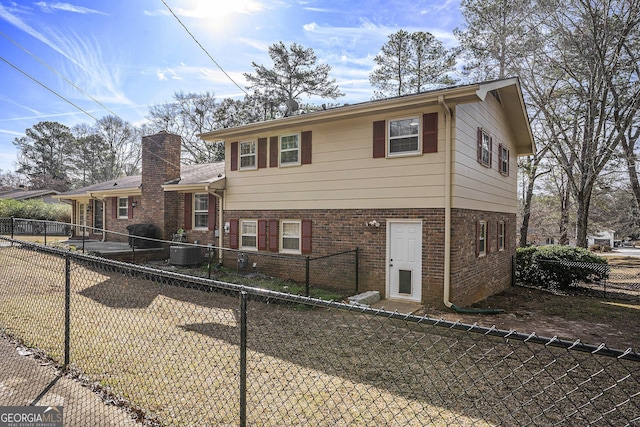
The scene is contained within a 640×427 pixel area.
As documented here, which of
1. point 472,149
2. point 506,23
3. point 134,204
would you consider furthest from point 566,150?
point 134,204

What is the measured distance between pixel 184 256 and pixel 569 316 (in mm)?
11254

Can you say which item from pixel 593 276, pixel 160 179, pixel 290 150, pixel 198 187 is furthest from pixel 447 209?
pixel 160 179

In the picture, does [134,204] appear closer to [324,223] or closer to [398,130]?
[324,223]

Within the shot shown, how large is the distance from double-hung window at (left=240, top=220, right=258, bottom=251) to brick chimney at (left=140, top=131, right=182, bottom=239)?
3.96 metres

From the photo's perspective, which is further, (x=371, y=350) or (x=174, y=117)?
(x=174, y=117)

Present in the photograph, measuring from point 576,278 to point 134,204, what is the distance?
17923mm

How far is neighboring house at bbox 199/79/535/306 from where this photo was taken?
8547 mm

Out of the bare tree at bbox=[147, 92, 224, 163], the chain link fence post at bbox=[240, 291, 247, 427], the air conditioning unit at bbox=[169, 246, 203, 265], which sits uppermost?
the bare tree at bbox=[147, 92, 224, 163]

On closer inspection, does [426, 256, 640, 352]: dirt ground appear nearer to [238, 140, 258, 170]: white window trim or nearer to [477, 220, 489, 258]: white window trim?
[477, 220, 489, 258]: white window trim

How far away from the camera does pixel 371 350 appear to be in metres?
5.57

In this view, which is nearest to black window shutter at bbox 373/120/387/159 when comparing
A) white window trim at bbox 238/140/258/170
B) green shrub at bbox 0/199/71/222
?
white window trim at bbox 238/140/258/170

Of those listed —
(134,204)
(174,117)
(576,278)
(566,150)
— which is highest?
(174,117)

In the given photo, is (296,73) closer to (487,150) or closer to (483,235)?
(487,150)

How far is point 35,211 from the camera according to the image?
26797 millimetres
